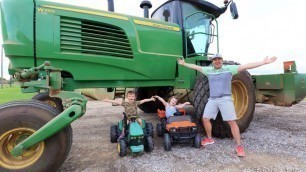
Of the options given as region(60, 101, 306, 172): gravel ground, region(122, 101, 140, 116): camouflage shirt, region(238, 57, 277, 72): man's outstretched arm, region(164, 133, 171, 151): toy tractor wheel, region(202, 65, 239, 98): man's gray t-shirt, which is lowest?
region(60, 101, 306, 172): gravel ground

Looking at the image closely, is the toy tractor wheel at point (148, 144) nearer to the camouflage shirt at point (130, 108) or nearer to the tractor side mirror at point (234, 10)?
the camouflage shirt at point (130, 108)

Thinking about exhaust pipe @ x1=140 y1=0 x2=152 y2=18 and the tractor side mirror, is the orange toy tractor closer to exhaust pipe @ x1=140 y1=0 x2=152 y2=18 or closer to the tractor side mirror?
the tractor side mirror

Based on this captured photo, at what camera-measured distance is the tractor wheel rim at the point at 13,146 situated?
7.53 ft

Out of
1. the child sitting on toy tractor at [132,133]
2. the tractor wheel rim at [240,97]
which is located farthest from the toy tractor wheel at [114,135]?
the tractor wheel rim at [240,97]

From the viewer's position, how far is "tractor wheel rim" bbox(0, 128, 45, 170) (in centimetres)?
229

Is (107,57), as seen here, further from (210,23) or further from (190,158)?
(210,23)

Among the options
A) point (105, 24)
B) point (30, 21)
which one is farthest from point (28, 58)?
point (105, 24)

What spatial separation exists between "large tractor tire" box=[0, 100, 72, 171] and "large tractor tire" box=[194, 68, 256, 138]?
2.19 m

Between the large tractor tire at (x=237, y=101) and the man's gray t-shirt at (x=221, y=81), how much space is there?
10.0 inches

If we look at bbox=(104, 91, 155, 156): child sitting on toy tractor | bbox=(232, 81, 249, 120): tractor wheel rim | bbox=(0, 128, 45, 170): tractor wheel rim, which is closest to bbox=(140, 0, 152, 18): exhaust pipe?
bbox=(104, 91, 155, 156): child sitting on toy tractor

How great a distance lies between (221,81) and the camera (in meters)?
3.49

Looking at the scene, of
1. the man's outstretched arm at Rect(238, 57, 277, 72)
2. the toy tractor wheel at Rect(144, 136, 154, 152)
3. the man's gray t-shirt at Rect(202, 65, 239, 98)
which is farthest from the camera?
the man's gray t-shirt at Rect(202, 65, 239, 98)

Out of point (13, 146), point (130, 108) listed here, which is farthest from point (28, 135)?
point (130, 108)

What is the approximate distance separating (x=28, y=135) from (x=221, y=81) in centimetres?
265
